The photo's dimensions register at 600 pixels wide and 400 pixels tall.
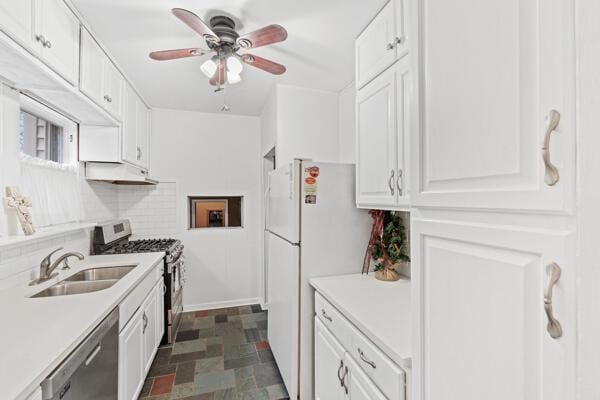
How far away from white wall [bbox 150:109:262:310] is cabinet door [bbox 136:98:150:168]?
12 centimetres

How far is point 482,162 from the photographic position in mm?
633

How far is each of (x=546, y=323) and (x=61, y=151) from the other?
9.83 feet

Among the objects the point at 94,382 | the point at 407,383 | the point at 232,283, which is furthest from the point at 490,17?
the point at 232,283

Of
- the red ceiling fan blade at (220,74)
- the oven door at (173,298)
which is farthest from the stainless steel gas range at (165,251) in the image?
the red ceiling fan blade at (220,74)

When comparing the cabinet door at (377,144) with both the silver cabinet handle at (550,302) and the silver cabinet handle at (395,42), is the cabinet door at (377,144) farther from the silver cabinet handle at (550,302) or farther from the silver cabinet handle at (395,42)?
the silver cabinet handle at (550,302)

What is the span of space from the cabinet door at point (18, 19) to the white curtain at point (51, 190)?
2.96ft

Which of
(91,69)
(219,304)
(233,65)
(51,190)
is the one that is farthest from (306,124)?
(219,304)

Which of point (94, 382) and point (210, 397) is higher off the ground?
point (94, 382)

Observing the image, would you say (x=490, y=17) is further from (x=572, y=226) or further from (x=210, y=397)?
(x=210, y=397)

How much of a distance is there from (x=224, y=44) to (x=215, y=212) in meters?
2.36

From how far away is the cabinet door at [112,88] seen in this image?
2.09 m

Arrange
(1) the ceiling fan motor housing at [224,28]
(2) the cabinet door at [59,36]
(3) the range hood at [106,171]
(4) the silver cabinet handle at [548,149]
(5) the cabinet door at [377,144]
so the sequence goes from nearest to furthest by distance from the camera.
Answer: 1. (4) the silver cabinet handle at [548,149]
2. (2) the cabinet door at [59,36]
3. (5) the cabinet door at [377,144]
4. (1) the ceiling fan motor housing at [224,28]
5. (3) the range hood at [106,171]

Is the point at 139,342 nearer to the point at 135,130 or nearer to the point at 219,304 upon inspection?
the point at 219,304

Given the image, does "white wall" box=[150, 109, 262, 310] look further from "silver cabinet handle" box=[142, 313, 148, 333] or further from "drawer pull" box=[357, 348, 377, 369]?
"drawer pull" box=[357, 348, 377, 369]
